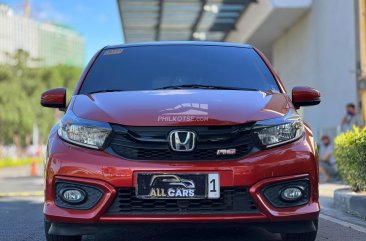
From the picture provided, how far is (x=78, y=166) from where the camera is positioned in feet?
11.6

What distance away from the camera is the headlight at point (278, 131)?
363cm

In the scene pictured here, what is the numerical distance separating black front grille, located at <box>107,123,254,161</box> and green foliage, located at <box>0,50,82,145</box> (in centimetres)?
3556

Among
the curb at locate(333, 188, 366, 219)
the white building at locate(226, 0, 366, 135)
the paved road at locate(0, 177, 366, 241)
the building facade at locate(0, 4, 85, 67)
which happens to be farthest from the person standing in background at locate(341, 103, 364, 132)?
the building facade at locate(0, 4, 85, 67)

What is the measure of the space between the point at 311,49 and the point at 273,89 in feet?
40.6

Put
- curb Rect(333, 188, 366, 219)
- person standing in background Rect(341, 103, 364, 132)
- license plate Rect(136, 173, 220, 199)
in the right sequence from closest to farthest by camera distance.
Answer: license plate Rect(136, 173, 220, 199), curb Rect(333, 188, 366, 219), person standing in background Rect(341, 103, 364, 132)

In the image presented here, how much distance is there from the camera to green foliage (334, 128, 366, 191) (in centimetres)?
633

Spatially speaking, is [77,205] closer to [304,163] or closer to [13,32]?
[304,163]

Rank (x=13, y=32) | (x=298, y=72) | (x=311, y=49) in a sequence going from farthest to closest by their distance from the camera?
(x=13, y=32), (x=298, y=72), (x=311, y=49)

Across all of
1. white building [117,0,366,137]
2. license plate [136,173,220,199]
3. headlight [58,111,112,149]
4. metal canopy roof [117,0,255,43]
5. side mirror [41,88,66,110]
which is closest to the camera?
license plate [136,173,220,199]

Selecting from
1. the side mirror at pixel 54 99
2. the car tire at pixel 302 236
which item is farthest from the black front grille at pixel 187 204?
the side mirror at pixel 54 99

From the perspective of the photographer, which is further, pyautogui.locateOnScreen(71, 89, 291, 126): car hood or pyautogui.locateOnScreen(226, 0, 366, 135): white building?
pyautogui.locateOnScreen(226, 0, 366, 135): white building

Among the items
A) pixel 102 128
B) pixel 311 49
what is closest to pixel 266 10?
pixel 311 49

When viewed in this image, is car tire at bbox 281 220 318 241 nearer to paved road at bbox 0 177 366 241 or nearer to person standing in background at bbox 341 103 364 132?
paved road at bbox 0 177 366 241

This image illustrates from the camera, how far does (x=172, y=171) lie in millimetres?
3471
